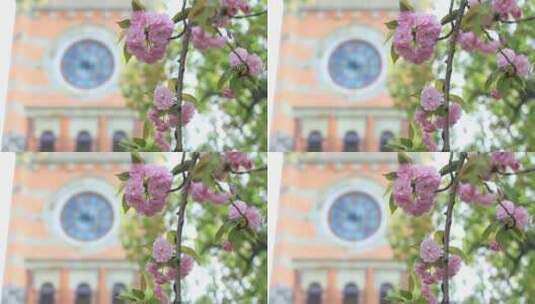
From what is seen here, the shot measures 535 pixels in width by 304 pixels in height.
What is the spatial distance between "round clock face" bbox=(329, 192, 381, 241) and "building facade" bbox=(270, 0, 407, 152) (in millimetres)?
116

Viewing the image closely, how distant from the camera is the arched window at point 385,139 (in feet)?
7.64

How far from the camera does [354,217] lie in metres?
2.33

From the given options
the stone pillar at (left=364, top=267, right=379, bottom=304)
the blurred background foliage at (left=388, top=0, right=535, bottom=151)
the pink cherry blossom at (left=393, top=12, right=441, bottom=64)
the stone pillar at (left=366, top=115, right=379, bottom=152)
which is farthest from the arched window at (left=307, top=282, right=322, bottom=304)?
the pink cherry blossom at (left=393, top=12, right=441, bottom=64)

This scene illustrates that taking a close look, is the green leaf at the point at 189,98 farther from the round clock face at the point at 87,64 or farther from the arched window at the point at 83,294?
the arched window at the point at 83,294

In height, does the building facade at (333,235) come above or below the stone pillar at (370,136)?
below

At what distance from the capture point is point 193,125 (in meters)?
2.33

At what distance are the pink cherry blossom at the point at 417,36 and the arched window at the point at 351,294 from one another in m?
0.51

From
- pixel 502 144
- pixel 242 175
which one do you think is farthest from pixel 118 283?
pixel 502 144

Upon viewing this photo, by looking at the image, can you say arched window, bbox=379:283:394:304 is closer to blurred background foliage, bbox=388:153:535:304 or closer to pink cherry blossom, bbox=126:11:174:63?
blurred background foliage, bbox=388:153:535:304

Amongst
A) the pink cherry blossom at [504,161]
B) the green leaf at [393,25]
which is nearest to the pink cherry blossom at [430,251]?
the pink cherry blossom at [504,161]

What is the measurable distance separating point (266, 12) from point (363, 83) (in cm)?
27

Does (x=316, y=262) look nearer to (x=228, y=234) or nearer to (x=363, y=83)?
(x=228, y=234)

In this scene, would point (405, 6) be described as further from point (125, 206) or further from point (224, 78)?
point (125, 206)

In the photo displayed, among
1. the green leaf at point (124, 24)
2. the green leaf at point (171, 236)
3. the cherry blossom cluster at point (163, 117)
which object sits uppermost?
the green leaf at point (124, 24)
